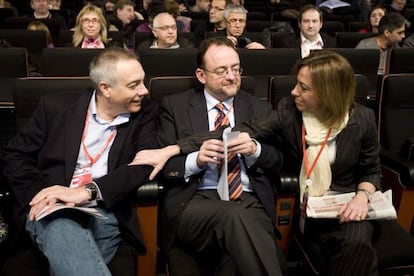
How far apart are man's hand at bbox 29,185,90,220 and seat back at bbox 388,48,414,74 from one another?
2.02m

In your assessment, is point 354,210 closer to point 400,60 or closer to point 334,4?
point 400,60

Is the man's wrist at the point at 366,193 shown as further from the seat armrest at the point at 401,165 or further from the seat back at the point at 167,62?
the seat back at the point at 167,62

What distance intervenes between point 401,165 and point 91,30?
2.61 metres

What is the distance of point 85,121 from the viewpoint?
1.81 meters

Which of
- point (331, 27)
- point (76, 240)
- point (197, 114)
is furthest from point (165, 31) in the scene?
point (331, 27)

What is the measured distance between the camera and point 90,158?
1785mm

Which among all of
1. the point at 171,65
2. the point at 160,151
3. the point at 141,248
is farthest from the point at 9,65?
the point at 141,248

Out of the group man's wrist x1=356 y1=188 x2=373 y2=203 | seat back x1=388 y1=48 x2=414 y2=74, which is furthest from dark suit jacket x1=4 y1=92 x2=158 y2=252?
seat back x1=388 y1=48 x2=414 y2=74

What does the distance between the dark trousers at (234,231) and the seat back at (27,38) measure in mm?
2367

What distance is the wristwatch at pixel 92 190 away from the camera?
1636mm

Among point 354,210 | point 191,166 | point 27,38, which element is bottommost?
point 354,210

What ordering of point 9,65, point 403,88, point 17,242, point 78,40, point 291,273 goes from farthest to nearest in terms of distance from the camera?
point 78,40, point 9,65, point 403,88, point 291,273, point 17,242

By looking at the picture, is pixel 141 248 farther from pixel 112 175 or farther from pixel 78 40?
pixel 78 40

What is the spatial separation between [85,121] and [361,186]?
41.4 inches
